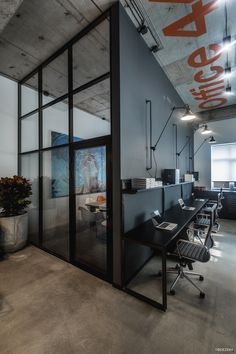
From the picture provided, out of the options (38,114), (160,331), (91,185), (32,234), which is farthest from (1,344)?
(38,114)

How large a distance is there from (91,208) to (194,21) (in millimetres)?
3368

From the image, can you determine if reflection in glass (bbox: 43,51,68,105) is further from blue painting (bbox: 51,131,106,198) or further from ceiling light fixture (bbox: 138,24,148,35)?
ceiling light fixture (bbox: 138,24,148,35)

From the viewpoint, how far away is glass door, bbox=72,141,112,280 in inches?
96.2

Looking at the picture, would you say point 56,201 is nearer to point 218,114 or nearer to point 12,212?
point 12,212

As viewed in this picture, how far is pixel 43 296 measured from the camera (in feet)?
7.04

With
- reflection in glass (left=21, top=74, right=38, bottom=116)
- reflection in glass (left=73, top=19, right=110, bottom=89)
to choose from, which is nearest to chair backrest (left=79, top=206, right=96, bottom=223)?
reflection in glass (left=73, top=19, right=110, bottom=89)

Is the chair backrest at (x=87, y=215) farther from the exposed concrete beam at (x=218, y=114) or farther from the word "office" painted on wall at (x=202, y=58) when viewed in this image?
the exposed concrete beam at (x=218, y=114)

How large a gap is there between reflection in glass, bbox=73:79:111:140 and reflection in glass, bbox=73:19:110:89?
0.19 m

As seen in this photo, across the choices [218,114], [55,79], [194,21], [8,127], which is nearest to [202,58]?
[194,21]

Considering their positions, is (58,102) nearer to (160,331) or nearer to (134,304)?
(134,304)

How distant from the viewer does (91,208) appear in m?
2.89

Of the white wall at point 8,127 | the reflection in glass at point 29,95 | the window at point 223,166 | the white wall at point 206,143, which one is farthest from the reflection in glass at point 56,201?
the window at point 223,166

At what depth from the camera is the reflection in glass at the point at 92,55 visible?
259 centimetres

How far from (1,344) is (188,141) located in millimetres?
6470
